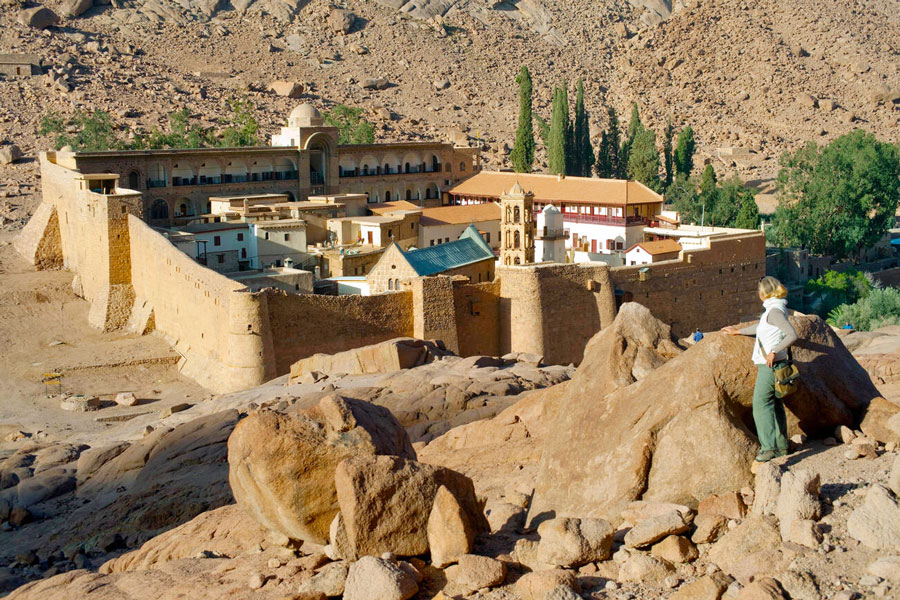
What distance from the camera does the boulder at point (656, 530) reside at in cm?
851

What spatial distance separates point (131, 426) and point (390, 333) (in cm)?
731

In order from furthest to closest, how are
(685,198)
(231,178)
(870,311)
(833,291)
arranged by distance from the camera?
(685,198) < (231,178) < (833,291) < (870,311)

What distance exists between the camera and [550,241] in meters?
40.6

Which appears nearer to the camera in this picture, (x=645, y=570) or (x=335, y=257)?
(x=645, y=570)

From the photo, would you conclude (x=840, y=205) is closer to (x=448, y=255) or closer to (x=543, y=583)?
(x=448, y=255)

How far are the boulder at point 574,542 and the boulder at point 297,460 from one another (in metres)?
2.34

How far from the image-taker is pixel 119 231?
113ft

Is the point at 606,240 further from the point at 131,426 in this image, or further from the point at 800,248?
the point at 131,426

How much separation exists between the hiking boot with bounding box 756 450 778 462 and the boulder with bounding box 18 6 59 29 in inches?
2843

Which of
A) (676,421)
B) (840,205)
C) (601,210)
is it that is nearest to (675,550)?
(676,421)

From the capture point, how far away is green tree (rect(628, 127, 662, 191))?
59.7 metres

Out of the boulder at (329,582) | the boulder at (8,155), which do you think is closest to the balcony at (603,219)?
the boulder at (8,155)

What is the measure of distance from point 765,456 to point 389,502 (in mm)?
→ 3128

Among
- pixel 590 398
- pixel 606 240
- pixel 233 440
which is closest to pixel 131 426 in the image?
pixel 233 440
